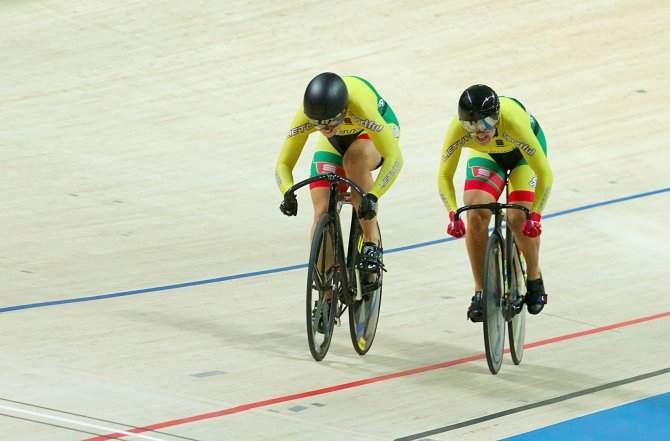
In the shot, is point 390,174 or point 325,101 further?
point 390,174

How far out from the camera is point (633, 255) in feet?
21.6

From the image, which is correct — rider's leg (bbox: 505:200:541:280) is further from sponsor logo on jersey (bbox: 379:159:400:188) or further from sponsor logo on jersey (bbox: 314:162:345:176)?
sponsor logo on jersey (bbox: 314:162:345:176)

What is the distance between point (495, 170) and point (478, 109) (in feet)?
1.44

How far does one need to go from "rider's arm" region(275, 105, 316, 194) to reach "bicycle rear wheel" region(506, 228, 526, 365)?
92cm

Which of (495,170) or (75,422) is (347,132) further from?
(75,422)

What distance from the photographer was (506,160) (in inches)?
191

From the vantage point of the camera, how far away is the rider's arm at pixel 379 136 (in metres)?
4.68

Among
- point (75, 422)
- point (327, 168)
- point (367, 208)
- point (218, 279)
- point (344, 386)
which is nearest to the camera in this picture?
point (75, 422)

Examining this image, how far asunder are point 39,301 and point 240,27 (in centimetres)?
548

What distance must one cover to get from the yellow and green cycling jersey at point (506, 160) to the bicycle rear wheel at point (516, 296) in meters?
0.21

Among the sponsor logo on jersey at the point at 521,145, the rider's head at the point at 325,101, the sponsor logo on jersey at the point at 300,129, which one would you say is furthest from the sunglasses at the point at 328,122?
the sponsor logo on jersey at the point at 521,145

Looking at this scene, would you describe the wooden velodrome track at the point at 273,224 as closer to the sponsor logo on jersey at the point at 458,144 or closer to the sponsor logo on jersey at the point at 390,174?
the sponsor logo on jersey at the point at 390,174

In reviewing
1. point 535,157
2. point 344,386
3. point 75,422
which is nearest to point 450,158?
point 535,157

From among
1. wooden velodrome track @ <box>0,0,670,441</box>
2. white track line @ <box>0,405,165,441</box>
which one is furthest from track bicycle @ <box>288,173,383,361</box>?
white track line @ <box>0,405,165,441</box>
